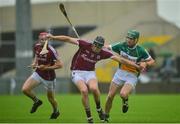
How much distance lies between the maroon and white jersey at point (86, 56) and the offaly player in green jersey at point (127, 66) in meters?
0.80

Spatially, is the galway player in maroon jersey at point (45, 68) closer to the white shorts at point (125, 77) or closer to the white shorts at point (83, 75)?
the white shorts at point (125, 77)

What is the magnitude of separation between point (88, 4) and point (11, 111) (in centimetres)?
3152

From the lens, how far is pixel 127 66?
21.5 meters

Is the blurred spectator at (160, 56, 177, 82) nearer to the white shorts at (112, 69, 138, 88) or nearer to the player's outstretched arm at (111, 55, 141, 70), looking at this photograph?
the white shorts at (112, 69, 138, 88)

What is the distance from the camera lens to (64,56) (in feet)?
169

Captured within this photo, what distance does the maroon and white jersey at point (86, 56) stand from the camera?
20453 millimetres

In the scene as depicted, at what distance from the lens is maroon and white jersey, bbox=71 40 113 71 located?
20453 mm

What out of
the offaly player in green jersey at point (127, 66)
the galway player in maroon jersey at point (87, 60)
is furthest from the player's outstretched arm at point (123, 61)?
the offaly player in green jersey at point (127, 66)

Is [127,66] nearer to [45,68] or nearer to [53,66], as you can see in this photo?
[53,66]

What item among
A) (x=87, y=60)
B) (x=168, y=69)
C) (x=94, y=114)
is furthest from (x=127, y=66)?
(x=168, y=69)

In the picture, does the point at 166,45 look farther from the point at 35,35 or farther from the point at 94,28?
the point at 35,35

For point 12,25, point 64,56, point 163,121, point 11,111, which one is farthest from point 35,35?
point 163,121

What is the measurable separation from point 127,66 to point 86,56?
1461 mm

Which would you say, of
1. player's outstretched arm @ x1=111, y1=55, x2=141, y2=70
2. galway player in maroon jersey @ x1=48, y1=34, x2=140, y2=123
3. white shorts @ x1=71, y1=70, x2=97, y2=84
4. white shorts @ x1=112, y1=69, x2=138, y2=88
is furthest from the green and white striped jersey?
white shorts @ x1=71, y1=70, x2=97, y2=84
